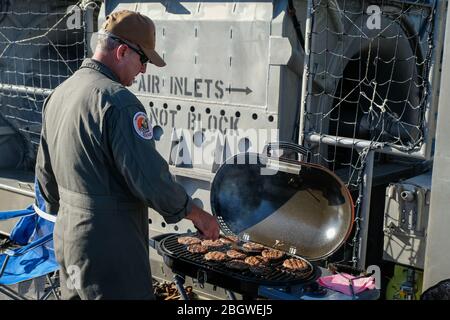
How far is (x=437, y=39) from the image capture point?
137 inches

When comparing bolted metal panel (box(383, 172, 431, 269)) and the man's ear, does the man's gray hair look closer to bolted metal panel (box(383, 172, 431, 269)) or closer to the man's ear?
the man's ear

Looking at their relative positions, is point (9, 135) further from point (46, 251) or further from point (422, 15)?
point (422, 15)

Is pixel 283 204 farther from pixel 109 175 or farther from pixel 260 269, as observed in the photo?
pixel 109 175

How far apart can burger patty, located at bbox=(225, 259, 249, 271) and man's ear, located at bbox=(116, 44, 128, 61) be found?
129 centimetres

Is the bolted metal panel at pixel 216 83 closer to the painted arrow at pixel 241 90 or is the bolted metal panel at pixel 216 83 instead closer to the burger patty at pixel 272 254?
the painted arrow at pixel 241 90

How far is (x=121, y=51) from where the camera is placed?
9.50 ft

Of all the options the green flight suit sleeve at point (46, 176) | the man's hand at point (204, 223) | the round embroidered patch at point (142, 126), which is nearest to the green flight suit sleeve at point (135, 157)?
the round embroidered patch at point (142, 126)

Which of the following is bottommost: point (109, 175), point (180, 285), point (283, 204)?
point (180, 285)

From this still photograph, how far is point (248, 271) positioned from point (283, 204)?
73 centimetres

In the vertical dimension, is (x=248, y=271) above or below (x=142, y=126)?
below

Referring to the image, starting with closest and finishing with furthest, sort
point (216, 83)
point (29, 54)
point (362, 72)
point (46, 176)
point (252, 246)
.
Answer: point (46, 176) < point (252, 246) < point (216, 83) < point (362, 72) < point (29, 54)

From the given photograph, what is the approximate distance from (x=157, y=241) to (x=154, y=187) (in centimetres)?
117

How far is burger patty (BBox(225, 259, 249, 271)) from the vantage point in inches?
133

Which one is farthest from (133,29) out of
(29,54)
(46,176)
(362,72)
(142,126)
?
(29,54)
